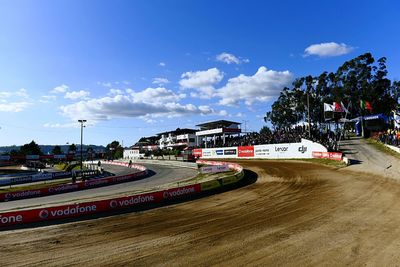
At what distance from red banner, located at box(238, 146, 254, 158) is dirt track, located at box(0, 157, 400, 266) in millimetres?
39593

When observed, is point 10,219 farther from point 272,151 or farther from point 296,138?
point 272,151

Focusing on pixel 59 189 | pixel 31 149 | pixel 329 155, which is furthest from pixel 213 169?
pixel 31 149

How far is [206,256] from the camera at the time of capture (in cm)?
975

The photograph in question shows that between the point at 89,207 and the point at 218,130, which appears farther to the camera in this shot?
the point at 218,130

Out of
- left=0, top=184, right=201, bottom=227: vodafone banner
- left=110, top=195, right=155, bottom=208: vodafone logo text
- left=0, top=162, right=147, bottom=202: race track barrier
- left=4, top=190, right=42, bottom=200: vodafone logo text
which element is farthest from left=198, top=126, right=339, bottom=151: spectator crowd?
left=4, top=190, right=42, bottom=200: vodafone logo text

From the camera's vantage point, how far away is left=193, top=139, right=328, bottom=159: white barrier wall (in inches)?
1791

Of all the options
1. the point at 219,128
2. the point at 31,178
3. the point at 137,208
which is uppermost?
the point at 219,128

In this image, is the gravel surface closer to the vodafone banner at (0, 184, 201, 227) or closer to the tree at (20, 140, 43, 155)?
the vodafone banner at (0, 184, 201, 227)

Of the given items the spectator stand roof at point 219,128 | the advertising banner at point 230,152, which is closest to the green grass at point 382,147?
the advertising banner at point 230,152

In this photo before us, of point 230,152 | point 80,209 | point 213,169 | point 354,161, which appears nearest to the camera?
point 80,209

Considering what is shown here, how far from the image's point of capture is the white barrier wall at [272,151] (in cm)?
4550

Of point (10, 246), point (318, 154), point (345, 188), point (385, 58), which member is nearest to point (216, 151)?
point (318, 154)

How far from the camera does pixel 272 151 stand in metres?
53.8

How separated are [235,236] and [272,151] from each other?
4349 cm
